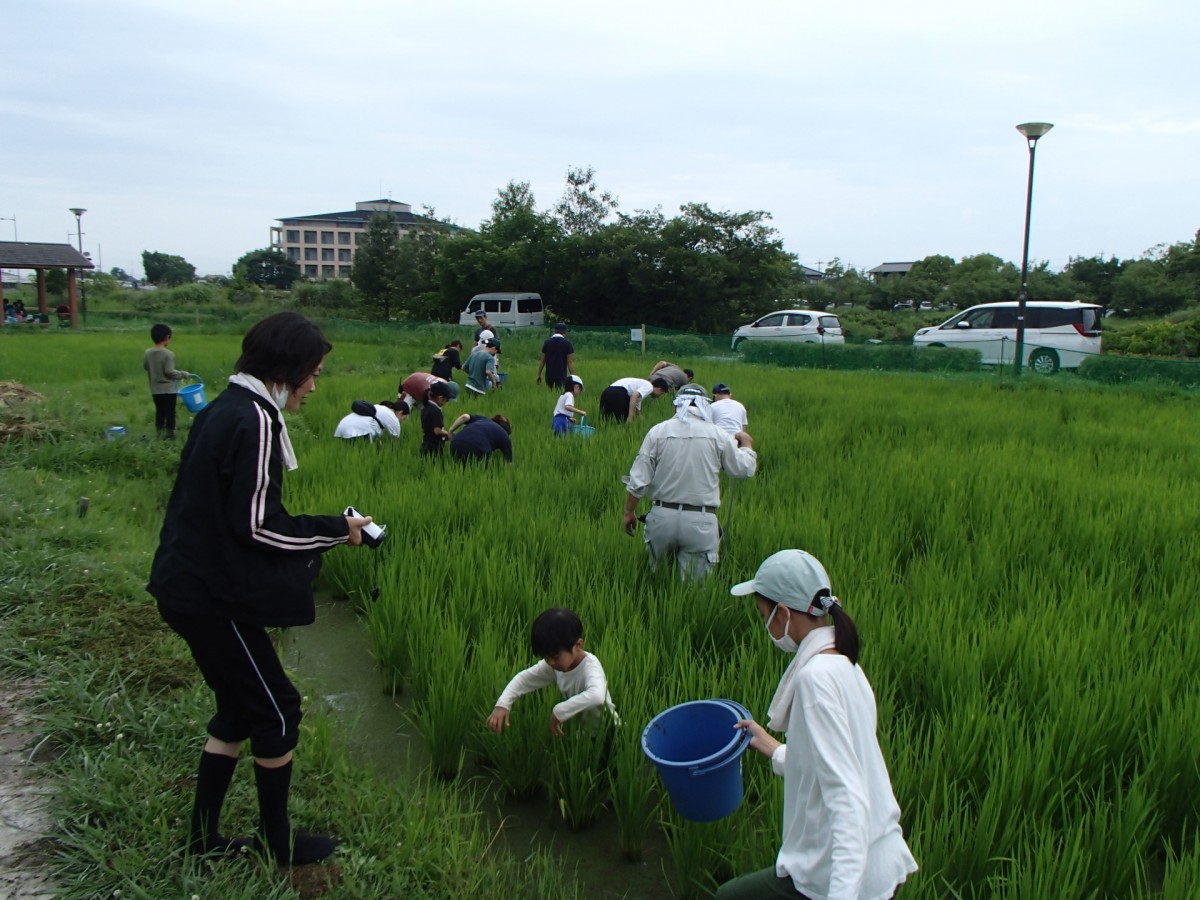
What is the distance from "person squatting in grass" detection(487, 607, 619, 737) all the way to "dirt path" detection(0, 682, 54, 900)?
1.28m

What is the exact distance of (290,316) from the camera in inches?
85.4

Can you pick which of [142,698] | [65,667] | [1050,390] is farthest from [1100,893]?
[1050,390]

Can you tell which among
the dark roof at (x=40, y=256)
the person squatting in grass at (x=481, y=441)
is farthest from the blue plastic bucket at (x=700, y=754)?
the dark roof at (x=40, y=256)

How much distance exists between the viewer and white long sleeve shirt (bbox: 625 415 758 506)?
3963 millimetres

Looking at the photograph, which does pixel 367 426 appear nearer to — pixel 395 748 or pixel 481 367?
pixel 481 367

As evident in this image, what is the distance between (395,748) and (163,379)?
6272 millimetres

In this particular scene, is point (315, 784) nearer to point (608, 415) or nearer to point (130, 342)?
point (608, 415)

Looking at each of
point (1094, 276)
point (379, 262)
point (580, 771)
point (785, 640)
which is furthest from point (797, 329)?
point (1094, 276)

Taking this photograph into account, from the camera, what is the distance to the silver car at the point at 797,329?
20.5m

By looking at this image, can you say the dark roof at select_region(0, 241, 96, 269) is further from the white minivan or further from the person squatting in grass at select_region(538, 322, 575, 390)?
the white minivan

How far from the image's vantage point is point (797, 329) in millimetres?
20906

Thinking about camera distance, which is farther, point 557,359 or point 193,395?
point 557,359

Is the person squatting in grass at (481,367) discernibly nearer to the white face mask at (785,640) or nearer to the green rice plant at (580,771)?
the green rice plant at (580,771)

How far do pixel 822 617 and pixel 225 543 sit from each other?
1409 mm
